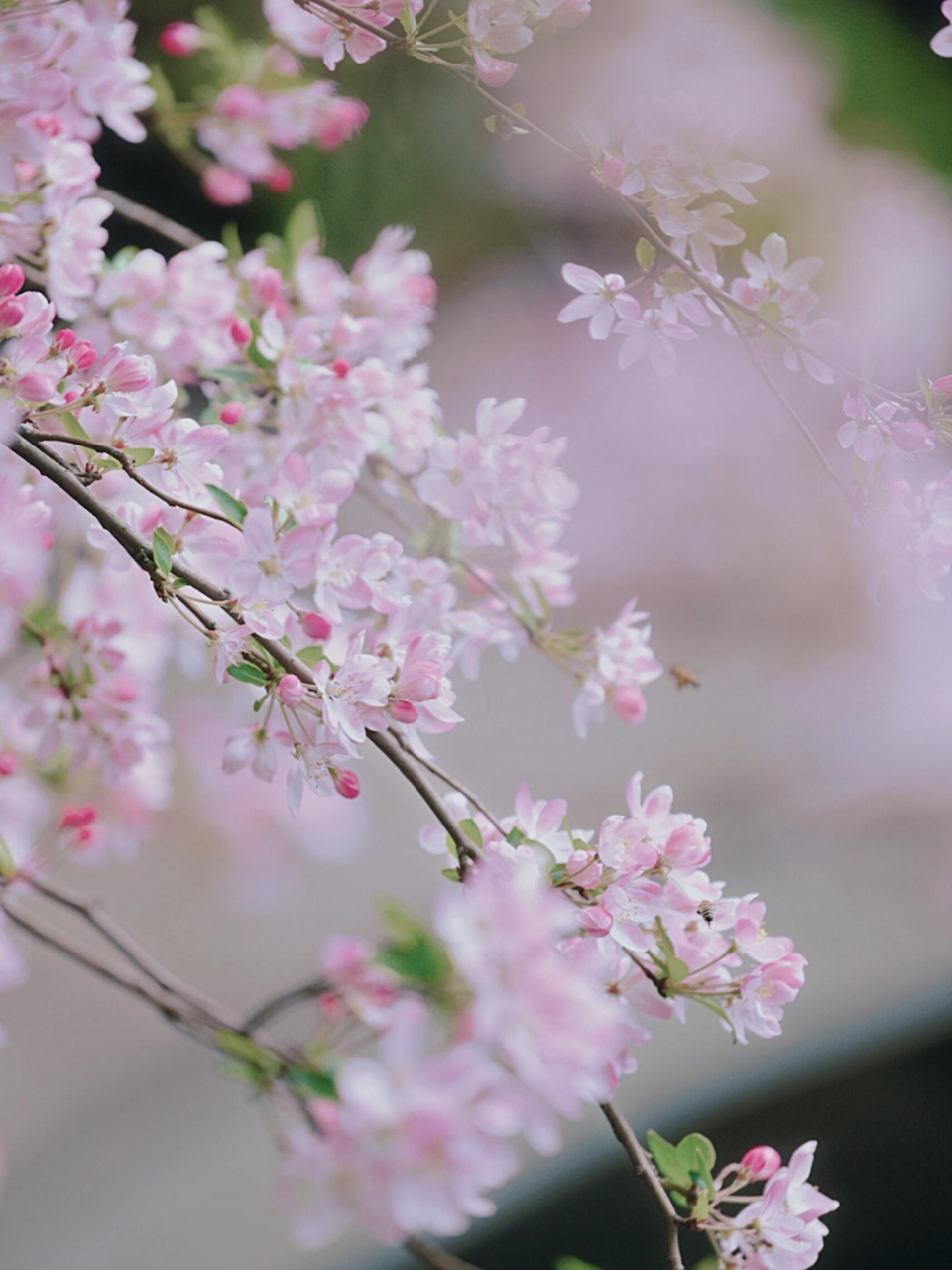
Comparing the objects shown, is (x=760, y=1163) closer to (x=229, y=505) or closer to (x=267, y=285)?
(x=229, y=505)

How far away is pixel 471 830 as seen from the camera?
35 centimetres

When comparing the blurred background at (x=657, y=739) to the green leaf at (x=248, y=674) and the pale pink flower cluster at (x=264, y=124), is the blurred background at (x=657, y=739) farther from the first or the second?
the green leaf at (x=248, y=674)

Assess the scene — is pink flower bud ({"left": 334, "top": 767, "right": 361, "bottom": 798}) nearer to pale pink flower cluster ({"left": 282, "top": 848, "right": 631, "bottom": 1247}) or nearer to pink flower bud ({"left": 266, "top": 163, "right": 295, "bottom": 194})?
pale pink flower cluster ({"left": 282, "top": 848, "right": 631, "bottom": 1247})

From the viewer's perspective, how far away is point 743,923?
1.17ft

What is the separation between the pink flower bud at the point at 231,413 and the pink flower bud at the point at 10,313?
111mm

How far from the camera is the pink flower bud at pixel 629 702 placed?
1.56 ft

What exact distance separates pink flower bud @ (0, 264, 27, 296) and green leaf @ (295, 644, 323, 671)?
0.16 m

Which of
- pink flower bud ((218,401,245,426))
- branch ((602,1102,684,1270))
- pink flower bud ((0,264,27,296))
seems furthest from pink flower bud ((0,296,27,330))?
branch ((602,1102,684,1270))

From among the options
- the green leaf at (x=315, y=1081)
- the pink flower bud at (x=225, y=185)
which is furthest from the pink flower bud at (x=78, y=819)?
the pink flower bud at (x=225, y=185)

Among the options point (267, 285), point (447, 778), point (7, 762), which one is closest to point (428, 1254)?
point (447, 778)

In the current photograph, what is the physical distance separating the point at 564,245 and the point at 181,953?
103 centimetres

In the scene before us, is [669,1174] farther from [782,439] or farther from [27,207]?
[782,439]

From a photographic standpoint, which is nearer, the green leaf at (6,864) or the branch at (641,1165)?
the branch at (641,1165)

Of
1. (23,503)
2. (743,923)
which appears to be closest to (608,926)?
(743,923)
